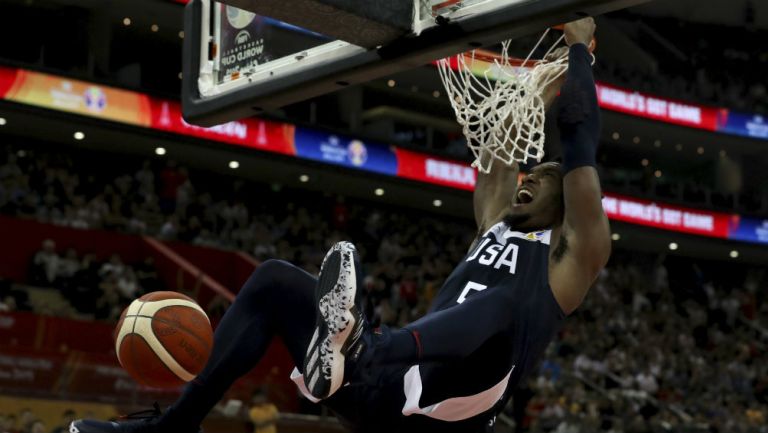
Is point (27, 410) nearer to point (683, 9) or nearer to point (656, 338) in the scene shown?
point (656, 338)

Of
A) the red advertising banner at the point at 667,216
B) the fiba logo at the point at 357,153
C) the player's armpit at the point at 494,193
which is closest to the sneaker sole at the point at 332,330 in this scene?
the player's armpit at the point at 494,193

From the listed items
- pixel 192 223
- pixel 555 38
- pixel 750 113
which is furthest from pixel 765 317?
pixel 555 38

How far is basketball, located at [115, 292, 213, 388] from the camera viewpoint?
14.6 feet

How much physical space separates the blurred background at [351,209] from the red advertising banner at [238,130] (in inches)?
1.8

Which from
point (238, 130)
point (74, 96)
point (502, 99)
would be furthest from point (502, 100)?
point (238, 130)

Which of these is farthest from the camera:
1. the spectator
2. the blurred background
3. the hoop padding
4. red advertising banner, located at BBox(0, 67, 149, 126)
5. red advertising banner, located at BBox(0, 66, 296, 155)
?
red advertising banner, located at BBox(0, 66, 296, 155)

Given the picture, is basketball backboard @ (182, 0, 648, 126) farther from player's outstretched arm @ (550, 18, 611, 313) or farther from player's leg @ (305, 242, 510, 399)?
player's leg @ (305, 242, 510, 399)

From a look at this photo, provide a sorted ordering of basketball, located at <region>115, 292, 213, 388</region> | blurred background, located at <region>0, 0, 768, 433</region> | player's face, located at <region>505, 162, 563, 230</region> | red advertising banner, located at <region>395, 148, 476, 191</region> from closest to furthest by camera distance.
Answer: basketball, located at <region>115, 292, 213, 388</region> < player's face, located at <region>505, 162, 563, 230</region> < blurred background, located at <region>0, 0, 768, 433</region> < red advertising banner, located at <region>395, 148, 476, 191</region>

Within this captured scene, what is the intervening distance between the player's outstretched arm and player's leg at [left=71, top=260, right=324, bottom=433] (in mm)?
1179

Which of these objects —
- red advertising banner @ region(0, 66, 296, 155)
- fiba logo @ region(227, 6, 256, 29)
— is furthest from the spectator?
fiba logo @ region(227, 6, 256, 29)

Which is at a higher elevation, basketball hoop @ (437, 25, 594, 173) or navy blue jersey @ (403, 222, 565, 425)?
basketball hoop @ (437, 25, 594, 173)

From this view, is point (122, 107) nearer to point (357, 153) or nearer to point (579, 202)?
point (357, 153)

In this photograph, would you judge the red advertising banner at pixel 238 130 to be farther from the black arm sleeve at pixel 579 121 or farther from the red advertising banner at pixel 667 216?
the black arm sleeve at pixel 579 121

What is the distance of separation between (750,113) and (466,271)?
26.2m
